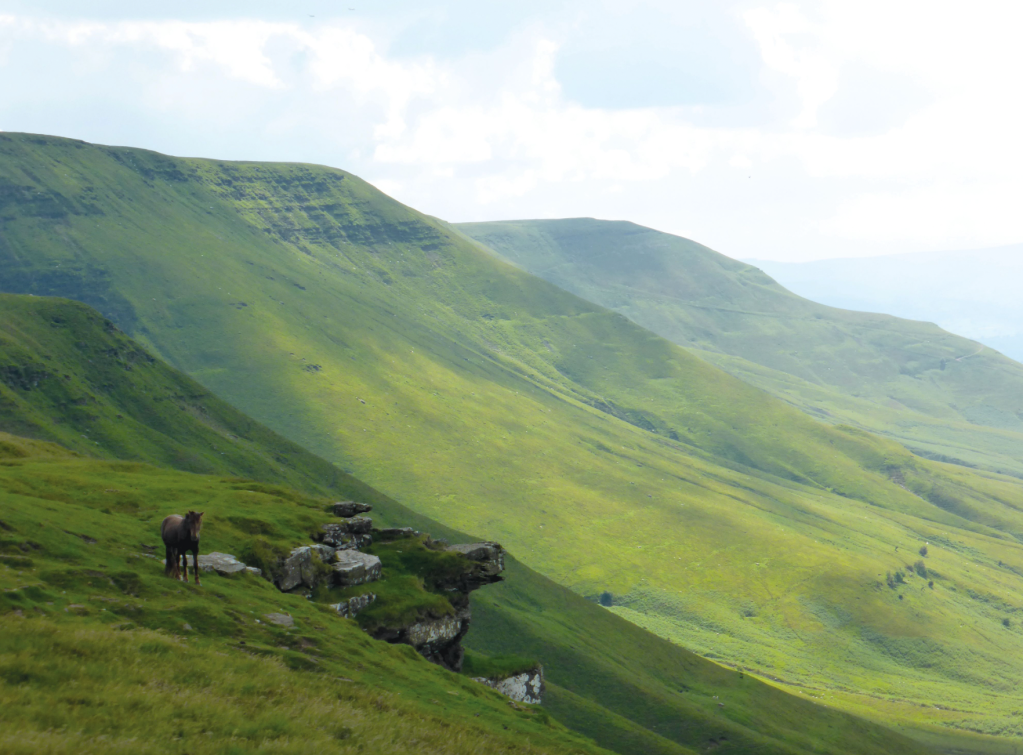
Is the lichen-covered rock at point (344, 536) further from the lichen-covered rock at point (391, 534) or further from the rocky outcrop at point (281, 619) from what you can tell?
the rocky outcrop at point (281, 619)

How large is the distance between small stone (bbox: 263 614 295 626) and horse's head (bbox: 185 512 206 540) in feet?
21.5

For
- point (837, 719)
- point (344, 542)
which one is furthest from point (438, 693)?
point (837, 719)

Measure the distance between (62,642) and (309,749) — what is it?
9368mm

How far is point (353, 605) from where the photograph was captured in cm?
6206

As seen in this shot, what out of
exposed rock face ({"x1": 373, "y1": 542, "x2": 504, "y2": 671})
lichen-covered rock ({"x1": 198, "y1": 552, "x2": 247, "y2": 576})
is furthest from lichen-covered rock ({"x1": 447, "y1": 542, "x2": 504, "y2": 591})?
lichen-covered rock ({"x1": 198, "y1": 552, "x2": 247, "y2": 576})

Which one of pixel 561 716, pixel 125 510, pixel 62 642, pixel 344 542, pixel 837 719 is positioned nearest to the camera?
pixel 62 642

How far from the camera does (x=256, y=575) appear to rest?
5350 cm

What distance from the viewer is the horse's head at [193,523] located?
1518 inches

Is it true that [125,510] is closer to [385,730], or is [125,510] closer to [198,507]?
[198,507]

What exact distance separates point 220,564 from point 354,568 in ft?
49.7

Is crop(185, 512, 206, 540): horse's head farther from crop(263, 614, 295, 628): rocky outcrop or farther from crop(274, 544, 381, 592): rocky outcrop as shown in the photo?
crop(274, 544, 381, 592): rocky outcrop

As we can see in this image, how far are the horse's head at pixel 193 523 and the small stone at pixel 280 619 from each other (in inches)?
258

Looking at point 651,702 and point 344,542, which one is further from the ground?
point 344,542

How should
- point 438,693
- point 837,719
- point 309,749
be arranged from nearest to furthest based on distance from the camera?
point 309,749 < point 438,693 < point 837,719
